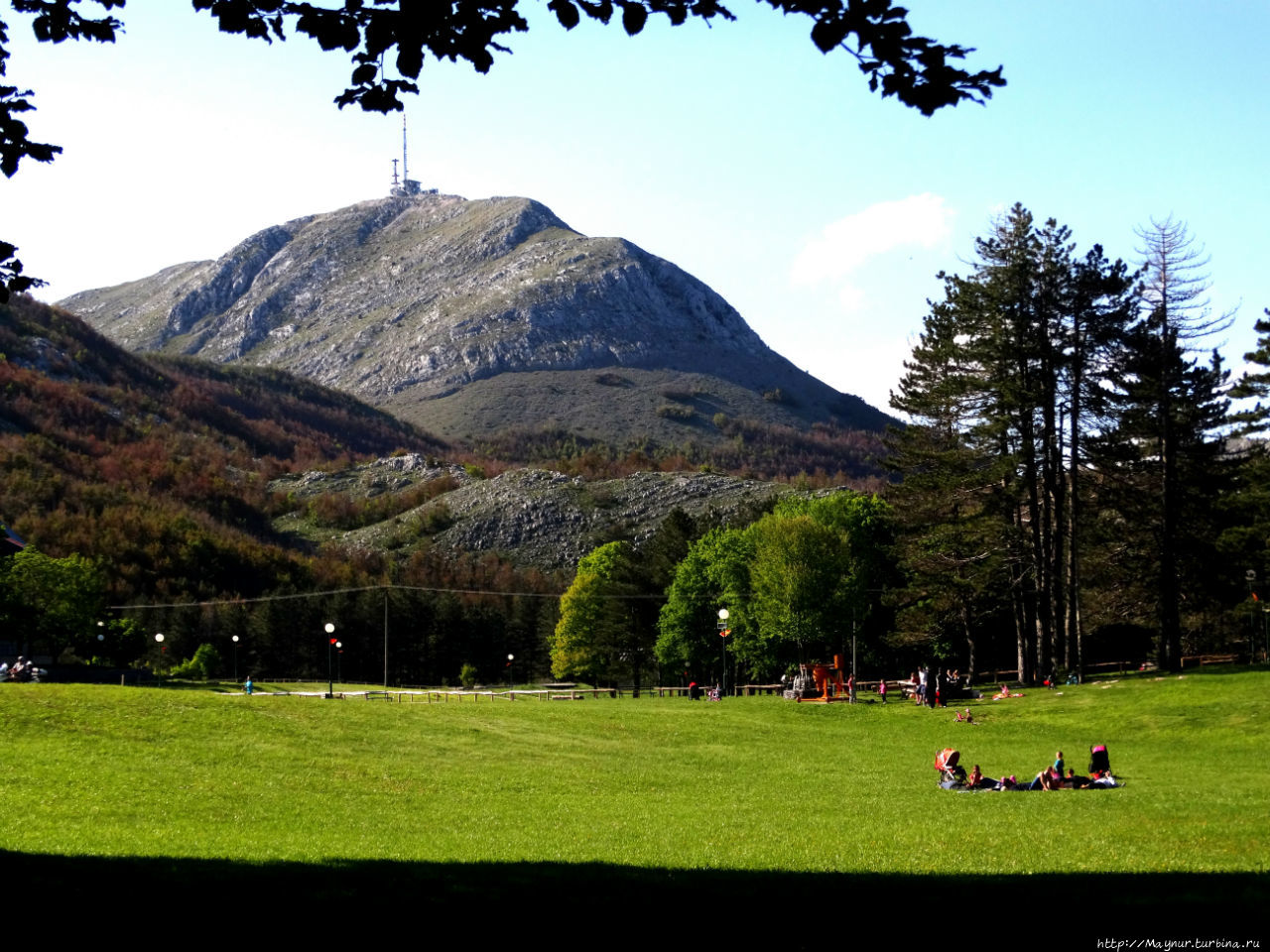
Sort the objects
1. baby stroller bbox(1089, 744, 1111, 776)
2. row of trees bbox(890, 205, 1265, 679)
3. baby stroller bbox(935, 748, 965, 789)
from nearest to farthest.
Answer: baby stroller bbox(1089, 744, 1111, 776)
baby stroller bbox(935, 748, 965, 789)
row of trees bbox(890, 205, 1265, 679)

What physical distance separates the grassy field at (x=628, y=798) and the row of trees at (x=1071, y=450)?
10.9m

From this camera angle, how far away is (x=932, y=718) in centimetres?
4619

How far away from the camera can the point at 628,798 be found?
2450 cm

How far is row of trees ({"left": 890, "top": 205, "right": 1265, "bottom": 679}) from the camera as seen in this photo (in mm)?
52062

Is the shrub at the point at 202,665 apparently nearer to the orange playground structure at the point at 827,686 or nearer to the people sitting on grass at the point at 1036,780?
the orange playground structure at the point at 827,686

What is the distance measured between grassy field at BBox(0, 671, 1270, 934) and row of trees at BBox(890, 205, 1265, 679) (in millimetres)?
10858

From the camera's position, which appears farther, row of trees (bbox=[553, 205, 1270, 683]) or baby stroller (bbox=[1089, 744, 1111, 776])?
row of trees (bbox=[553, 205, 1270, 683])

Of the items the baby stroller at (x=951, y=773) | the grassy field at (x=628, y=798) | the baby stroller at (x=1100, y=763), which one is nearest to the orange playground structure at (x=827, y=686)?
the grassy field at (x=628, y=798)

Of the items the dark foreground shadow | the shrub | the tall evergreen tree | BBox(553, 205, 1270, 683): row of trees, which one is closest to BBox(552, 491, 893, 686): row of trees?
BBox(553, 205, 1270, 683): row of trees

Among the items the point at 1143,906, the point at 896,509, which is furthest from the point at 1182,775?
the point at 896,509

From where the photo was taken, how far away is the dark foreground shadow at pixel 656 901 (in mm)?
9273

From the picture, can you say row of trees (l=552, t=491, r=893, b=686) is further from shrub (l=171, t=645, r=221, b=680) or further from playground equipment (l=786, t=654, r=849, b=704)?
shrub (l=171, t=645, r=221, b=680)

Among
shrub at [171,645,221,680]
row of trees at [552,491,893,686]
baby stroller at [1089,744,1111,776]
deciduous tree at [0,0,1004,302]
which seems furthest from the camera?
shrub at [171,645,221,680]

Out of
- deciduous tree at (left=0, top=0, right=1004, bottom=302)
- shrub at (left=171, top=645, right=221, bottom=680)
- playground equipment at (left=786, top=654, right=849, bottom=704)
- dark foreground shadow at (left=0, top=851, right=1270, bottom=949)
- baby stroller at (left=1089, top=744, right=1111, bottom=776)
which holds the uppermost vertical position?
deciduous tree at (left=0, top=0, right=1004, bottom=302)
